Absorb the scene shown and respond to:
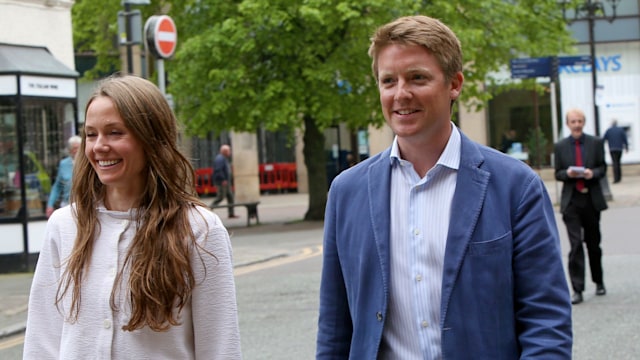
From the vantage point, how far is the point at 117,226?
10.6 ft

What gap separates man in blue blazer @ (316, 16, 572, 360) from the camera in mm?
3018

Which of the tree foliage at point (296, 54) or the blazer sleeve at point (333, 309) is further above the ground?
the tree foliage at point (296, 54)

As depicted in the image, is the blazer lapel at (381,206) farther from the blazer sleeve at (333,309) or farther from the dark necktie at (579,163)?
the dark necktie at (579,163)

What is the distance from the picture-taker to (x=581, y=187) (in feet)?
35.2

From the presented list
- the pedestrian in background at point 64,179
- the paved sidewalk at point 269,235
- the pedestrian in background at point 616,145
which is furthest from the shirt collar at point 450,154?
the pedestrian in background at point 616,145

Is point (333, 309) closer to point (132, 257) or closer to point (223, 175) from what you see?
point (132, 257)

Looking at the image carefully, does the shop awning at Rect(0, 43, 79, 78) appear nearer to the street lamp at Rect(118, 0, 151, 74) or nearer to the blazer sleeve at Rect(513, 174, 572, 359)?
the street lamp at Rect(118, 0, 151, 74)

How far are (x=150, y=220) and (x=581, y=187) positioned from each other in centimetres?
816

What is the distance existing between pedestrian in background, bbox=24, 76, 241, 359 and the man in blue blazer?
0.43 metres

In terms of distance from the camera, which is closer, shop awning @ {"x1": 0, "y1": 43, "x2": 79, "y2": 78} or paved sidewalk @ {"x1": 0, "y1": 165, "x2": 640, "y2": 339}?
paved sidewalk @ {"x1": 0, "y1": 165, "x2": 640, "y2": 339}

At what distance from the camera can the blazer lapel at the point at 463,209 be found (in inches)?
119

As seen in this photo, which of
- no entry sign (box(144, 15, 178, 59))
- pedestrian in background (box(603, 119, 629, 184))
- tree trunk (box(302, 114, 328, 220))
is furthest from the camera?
pedestrian in background (box(603, 119, 629, 184))

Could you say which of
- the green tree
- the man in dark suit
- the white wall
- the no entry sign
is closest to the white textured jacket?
the man in dark suit

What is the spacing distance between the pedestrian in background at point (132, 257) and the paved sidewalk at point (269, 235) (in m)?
7.35
